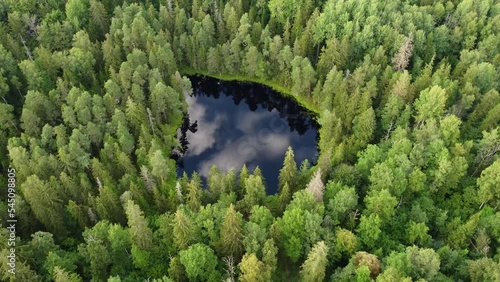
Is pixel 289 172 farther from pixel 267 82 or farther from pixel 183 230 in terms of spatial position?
pixel 267 82

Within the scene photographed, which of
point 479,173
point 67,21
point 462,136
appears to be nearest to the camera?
point 479,173

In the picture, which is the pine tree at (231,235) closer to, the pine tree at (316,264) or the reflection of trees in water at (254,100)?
the pine tree at (316,264)

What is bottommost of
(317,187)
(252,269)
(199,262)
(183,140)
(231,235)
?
(183,140)

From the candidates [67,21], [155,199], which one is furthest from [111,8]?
[155,199]

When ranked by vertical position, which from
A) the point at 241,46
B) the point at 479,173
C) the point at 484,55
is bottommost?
the point at 479,173

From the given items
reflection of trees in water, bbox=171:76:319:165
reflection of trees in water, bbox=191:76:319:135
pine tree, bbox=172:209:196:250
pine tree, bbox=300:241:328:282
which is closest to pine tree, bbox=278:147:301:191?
pine tree, bbox=300:241:328:282

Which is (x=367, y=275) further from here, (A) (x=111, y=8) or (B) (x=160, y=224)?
(A) (x=111, y=8)

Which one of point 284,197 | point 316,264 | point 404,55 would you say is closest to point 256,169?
point 284,197

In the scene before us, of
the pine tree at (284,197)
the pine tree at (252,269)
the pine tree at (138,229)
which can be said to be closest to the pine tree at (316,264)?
the pine tree at (252,269)
